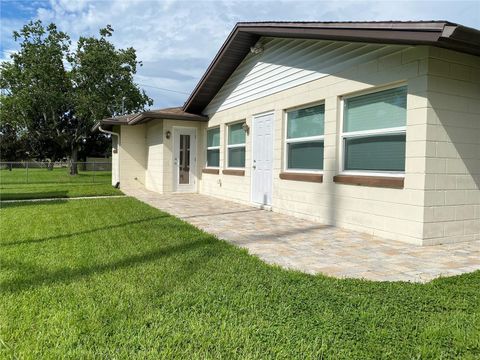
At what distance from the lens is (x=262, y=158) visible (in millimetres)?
9297

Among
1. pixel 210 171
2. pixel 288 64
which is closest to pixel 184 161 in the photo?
pixel 210 171

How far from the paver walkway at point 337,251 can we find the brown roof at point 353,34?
2678 mm

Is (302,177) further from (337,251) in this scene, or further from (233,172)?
(233,172)

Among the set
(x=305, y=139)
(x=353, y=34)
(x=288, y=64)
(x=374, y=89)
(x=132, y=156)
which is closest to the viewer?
(x=353, y=34)

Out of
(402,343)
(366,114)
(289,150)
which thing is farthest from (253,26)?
(402,343)

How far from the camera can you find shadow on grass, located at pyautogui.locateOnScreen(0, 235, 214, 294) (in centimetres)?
340

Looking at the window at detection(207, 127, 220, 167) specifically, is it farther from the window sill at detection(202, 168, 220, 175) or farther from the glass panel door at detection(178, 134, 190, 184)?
the glass panel door at detection(178, 134, 190, 184)

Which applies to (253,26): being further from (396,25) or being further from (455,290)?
(455,290)

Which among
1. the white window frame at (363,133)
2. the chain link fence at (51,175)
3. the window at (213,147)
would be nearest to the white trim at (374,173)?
the white window frame at (363,133)

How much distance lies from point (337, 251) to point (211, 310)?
2478mm

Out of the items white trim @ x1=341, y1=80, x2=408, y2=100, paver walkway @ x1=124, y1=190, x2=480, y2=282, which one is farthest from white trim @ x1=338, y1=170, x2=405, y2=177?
white trim @ x1=341, y1=80, x2=408, y2=100

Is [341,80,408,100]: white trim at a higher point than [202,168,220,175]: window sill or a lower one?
higher

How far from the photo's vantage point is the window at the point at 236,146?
34.6ft

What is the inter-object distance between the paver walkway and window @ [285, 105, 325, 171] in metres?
1.27
